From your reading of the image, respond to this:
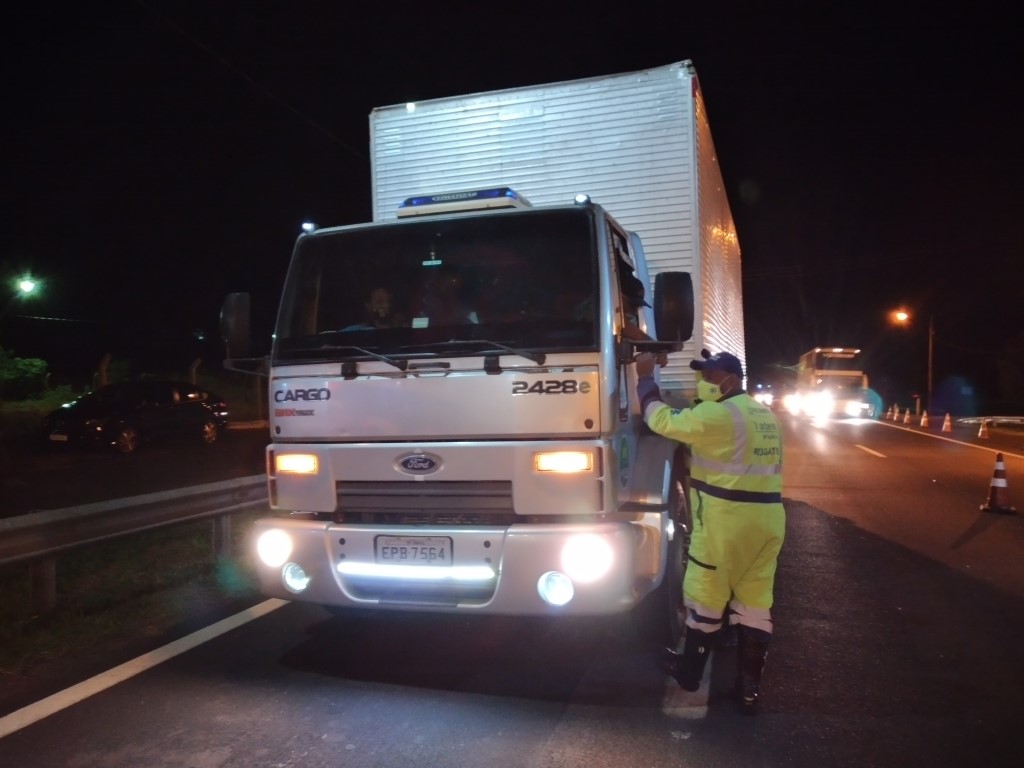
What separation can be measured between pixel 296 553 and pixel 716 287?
500 cm

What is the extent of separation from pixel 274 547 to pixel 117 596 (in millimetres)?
2329

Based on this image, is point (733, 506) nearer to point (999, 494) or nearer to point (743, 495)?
point (743, 495)

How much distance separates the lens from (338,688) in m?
4.23

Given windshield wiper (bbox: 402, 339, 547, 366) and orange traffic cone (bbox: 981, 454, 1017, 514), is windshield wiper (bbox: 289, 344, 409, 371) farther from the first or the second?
orange traffic cone (bbox: 981, 454, 1017, 514)

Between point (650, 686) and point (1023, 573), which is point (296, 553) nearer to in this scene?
point (650, 686)

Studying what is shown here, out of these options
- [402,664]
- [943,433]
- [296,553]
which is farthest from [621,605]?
[943,433]

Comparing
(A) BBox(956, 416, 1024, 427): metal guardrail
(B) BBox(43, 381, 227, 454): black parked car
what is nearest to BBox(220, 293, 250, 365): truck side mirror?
→ (B) BBox(43, 381, 227, 454): black parked car

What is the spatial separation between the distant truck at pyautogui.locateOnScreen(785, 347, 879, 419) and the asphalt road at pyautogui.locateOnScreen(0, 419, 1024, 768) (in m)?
33.5

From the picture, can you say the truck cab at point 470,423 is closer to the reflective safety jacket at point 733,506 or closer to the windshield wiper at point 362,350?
the windshield wiper at point 362,350

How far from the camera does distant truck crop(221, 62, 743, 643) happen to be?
397 centimetres

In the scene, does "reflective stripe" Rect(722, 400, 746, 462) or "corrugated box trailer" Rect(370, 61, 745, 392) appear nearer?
"reflective stripe" Rect(722, 400, 746, 462)

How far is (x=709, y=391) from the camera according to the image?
431cm

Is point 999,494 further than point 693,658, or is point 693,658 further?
point 999,494

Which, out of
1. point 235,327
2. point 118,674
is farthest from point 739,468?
point 118,674
